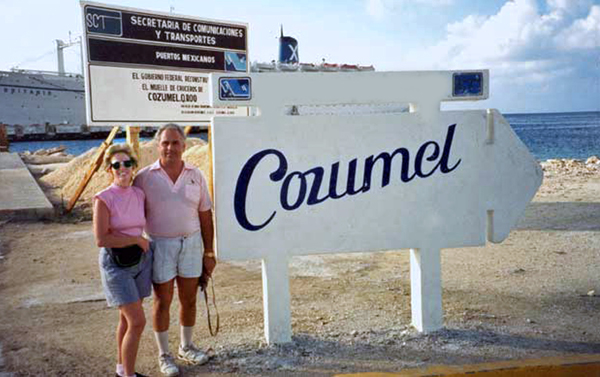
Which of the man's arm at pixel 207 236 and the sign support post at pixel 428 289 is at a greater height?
the man's arm at pixel 207 236

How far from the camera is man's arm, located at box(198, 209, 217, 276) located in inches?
152

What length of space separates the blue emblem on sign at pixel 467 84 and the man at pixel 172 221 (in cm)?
206

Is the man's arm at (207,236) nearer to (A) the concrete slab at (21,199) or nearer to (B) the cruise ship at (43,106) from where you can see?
(A) the concrete slab at (21,199)

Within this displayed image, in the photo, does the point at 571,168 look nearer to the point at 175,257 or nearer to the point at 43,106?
the point at 175,257

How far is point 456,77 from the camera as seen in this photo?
425 centimetres

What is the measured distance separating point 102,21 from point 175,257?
18.9 ft

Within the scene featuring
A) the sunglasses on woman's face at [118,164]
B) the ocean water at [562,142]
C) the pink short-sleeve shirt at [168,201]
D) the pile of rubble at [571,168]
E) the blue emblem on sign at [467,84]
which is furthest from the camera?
the ocean water at [562,142]

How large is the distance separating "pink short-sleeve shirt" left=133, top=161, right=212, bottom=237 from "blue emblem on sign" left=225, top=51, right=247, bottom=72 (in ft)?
21.6

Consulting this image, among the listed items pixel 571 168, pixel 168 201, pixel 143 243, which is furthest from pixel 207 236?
pixel 571 168

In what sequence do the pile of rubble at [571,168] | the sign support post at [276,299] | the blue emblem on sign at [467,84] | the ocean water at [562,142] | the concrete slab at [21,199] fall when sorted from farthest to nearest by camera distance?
1. the ocean water at [562,142]
2. the pile of rubble at [571,168]
3. the concrete slab at [21,199]
4. the blue emblem on sign at [467,84]
5. the sign support post at [276,299]

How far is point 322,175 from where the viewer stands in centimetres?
416

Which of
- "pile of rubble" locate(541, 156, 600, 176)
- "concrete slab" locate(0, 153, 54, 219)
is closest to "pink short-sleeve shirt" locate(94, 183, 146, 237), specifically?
"concrete slab" locate(0, 153, 54, 219)

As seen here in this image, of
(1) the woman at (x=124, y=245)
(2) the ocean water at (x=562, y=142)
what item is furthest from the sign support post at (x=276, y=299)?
(2) the ocean water at (x=562, y=142)

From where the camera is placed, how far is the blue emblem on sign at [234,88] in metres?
3.90
